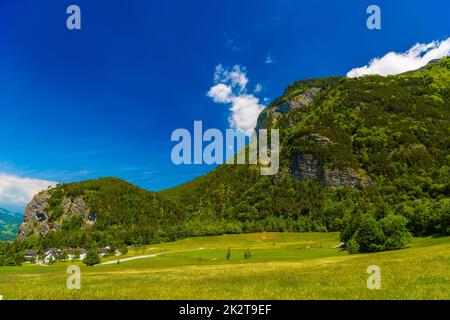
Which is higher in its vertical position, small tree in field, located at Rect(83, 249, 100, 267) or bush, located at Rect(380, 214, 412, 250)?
bush, located at Rect(380, 214, 412, 250)

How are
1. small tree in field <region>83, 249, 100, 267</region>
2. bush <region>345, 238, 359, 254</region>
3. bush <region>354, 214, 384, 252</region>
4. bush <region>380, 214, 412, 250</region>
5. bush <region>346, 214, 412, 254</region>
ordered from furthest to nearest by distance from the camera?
1. small tree in field <region>83, 249, 100, 267</region>
2. bush <region>345, 238, 359, 254</region>
3. bush <region>354, 214, 384, 252</region>
4. bush <region>346, 214, 412, 254</region>
5. bush <region>380, 214, 412, 250</region>

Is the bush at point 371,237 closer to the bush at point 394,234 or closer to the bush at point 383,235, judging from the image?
the bush at point 383,235

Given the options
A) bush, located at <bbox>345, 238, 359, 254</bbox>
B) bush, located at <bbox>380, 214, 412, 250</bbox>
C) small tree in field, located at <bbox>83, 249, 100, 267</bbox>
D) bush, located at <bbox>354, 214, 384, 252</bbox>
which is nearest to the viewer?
bush, located at <bbox>380, 214, 412, 250</bbox>

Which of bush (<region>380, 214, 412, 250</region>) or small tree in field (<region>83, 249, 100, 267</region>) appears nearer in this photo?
bush (<region>380, 214, 412, 250</region>)

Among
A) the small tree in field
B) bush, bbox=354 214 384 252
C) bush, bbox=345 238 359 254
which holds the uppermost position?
bush, bbox=354 214 384 252

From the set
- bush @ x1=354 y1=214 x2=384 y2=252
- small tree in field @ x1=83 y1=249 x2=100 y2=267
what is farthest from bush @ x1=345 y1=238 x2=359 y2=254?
small tree in field @ x1=83 y1=249 x2=100 y2=267

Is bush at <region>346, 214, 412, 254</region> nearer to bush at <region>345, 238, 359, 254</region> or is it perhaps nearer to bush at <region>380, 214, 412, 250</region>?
bush at <region>380, 214, 412, 250</region>

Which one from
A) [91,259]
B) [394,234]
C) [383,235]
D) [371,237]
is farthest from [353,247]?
[91,259]

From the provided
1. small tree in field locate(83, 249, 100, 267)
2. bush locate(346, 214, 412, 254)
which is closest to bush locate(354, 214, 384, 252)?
bush locate(346, 214, 412, 254)

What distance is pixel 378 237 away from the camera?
79.2m
